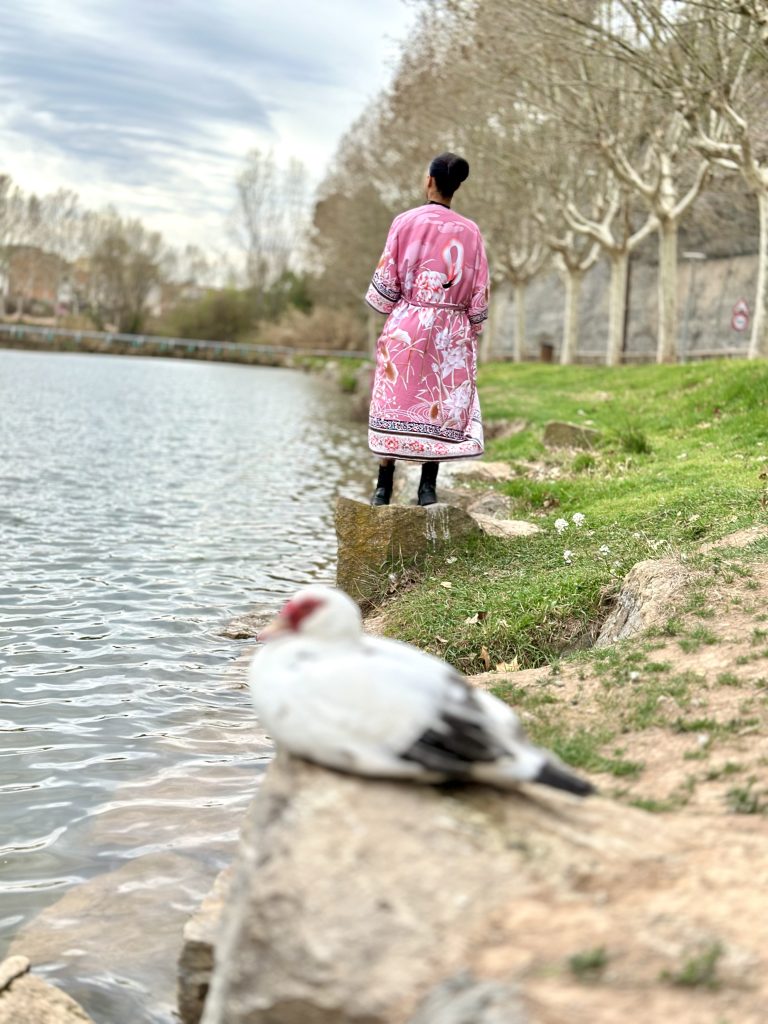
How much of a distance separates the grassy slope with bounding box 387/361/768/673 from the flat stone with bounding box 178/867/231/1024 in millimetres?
3106

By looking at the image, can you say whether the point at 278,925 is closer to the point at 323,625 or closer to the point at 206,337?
the point at 323,625

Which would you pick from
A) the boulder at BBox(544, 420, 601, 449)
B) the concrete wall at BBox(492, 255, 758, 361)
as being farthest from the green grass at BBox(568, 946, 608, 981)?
the concrete wall at BBox(492, 255, 758, 361)

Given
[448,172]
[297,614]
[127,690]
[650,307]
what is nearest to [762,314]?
[448,172]

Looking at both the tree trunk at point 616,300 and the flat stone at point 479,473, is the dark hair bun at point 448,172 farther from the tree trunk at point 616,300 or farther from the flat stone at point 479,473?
the tree trunk at point 616,300

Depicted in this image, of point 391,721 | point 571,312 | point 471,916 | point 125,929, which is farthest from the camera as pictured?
point 571,312

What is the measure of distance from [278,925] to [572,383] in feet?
77.0

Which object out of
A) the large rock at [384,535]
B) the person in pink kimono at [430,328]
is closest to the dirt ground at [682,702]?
the large rock at [384,535]

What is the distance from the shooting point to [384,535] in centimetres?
836

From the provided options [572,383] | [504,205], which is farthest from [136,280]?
[572,383]

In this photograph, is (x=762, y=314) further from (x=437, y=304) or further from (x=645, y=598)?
(x=645, y=598)

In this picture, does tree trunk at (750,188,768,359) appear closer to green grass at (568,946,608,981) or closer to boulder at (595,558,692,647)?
boulder at (595,558,692,647)

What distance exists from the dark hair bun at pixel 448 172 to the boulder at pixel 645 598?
120 inches

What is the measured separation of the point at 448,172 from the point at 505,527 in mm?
2776

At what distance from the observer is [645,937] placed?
268 cm
